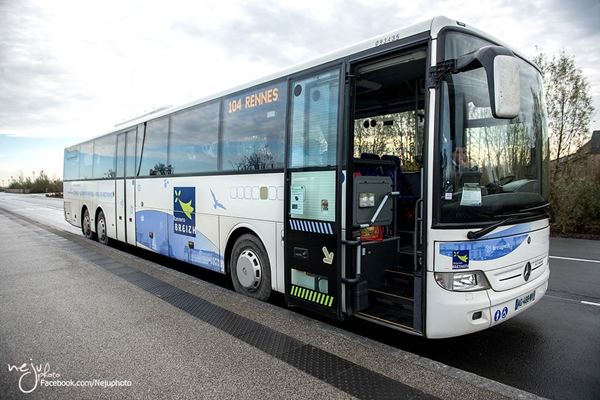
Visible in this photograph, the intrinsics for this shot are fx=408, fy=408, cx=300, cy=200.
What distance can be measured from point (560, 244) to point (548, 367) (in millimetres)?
9117

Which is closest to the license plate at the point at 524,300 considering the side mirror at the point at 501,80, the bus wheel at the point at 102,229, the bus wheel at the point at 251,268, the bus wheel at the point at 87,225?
the side mirror at the point at 501,80

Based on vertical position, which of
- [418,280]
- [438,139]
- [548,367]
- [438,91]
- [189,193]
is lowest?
[548,367]

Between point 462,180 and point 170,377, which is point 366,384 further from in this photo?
point 462,180

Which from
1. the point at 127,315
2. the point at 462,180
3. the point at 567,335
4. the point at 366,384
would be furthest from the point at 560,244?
the point at 127,315

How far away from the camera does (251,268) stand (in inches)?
227

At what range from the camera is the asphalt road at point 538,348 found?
3.69 m

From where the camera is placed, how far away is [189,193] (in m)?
7.12

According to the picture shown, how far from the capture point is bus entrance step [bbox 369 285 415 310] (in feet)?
14.2

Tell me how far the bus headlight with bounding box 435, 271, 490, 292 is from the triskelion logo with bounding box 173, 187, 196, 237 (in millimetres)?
4560

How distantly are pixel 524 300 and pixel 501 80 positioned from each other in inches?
90.0

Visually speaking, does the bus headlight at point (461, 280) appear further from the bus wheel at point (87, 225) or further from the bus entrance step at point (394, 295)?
the bus wheel at point (87, 225)

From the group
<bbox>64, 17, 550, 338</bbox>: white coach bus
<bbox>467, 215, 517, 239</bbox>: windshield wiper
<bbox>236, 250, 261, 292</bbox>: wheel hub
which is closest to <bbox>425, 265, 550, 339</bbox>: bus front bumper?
<bbox>64, 17, 550, 338</bbox>: white coach bus

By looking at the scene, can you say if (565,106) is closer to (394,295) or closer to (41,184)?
(394,295)

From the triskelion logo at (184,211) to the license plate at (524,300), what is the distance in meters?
4.99
